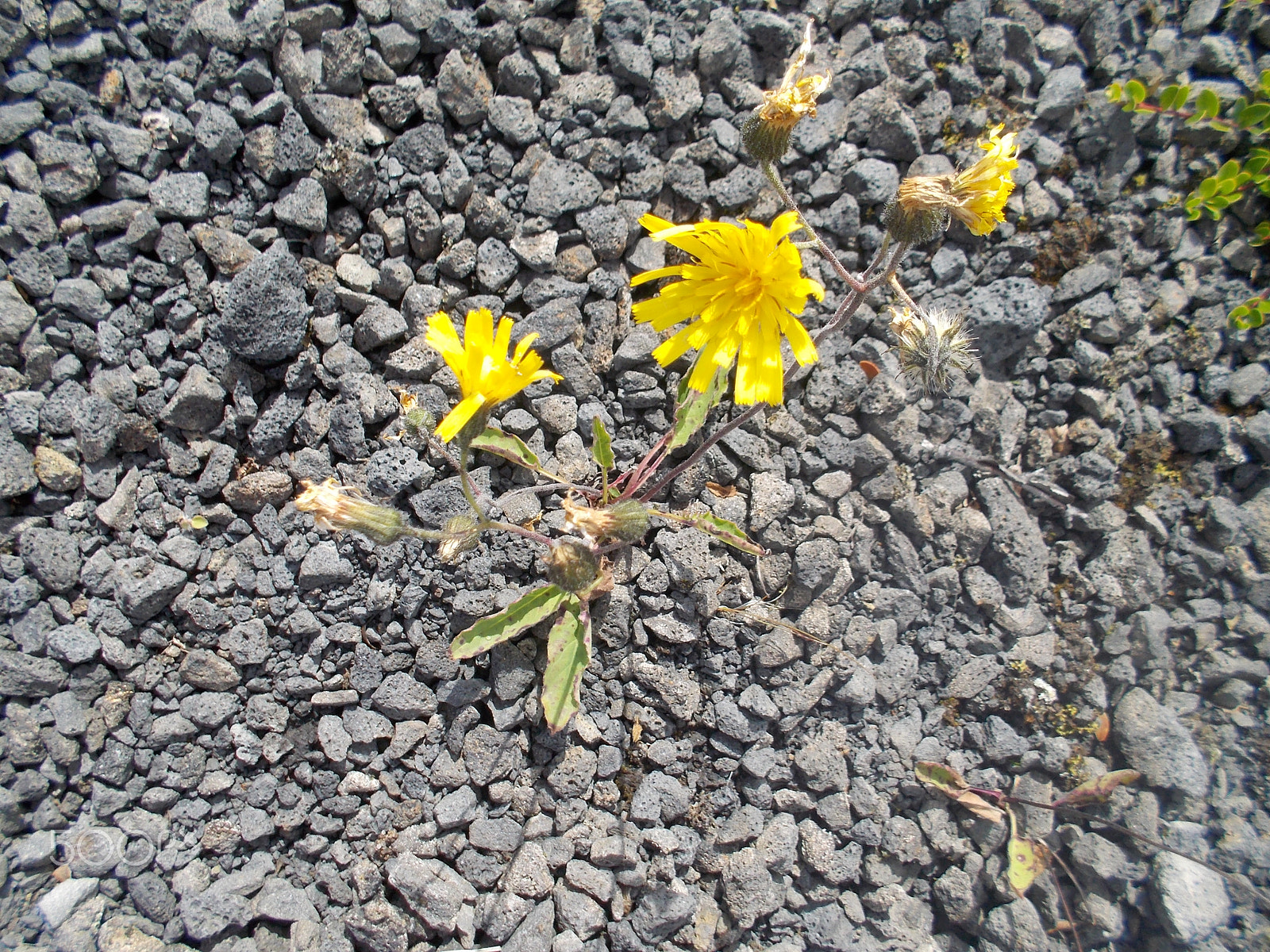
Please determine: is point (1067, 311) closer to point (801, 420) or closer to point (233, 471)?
point (801, 420)

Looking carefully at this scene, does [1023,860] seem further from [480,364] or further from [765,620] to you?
[480,364]

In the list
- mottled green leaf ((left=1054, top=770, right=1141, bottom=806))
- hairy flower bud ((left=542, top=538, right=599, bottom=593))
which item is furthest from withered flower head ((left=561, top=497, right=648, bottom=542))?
mottled green leaf ((left=1054, top=770, right=1141, bottom=806))

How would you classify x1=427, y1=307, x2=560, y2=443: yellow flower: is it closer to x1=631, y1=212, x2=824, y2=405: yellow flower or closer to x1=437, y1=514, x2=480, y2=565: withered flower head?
x1=437, y1=514, x2=480, y2=565: withered flower head

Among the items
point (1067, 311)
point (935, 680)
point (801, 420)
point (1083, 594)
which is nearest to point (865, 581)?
point (935, 680)

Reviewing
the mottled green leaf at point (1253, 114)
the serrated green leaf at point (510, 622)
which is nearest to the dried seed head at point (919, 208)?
the serrated green leaf at point (510, 622)

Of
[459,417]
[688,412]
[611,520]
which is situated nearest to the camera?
[459,417]

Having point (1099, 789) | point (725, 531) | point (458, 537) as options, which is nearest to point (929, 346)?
point (725, 531)
